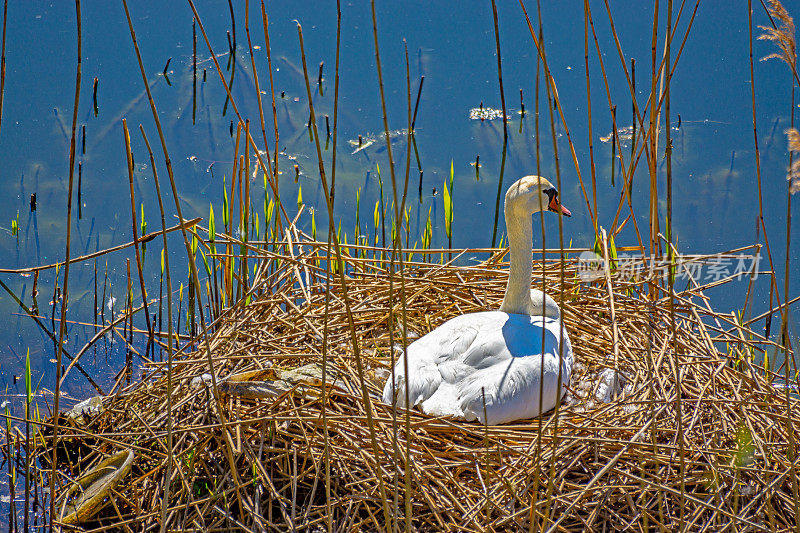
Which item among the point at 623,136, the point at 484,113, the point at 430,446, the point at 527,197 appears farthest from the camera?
the point at 484,113

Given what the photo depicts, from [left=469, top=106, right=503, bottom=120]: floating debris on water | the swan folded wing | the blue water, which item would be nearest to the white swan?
the swan folded wing

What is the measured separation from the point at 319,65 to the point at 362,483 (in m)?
4.56

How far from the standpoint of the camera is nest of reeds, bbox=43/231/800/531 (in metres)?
2.62

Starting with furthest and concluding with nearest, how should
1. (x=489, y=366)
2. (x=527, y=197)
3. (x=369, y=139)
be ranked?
(x=369, y=139)
(x=527, y=197)
(x=489, y=366)

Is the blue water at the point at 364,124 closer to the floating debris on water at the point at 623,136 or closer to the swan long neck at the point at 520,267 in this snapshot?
the floating debris on water at the point at 623,136

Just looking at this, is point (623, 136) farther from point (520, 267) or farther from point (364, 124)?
point (520, 267)

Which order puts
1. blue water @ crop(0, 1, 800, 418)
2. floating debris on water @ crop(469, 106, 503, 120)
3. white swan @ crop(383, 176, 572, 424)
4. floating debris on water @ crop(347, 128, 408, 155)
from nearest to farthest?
white swan @ crop(383, 176, 572, 424) < blue water @ crop(0, 1, 800, 418) < floating debris on water @ crop(347, 128, 408, 155) < floating debris on water @ crop(469, 106, 503, 120)

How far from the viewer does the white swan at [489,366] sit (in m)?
3.08

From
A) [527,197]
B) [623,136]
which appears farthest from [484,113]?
[527,197]

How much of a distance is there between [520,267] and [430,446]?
3.56 feet

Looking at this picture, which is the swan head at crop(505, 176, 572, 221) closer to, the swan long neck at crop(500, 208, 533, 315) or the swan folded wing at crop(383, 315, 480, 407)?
the swan long neck at crop(500, 208, 533, 315)

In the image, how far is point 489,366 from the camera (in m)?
3.21

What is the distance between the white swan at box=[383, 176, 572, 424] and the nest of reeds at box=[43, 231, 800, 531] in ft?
0.29

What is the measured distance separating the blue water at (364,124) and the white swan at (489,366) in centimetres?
177
